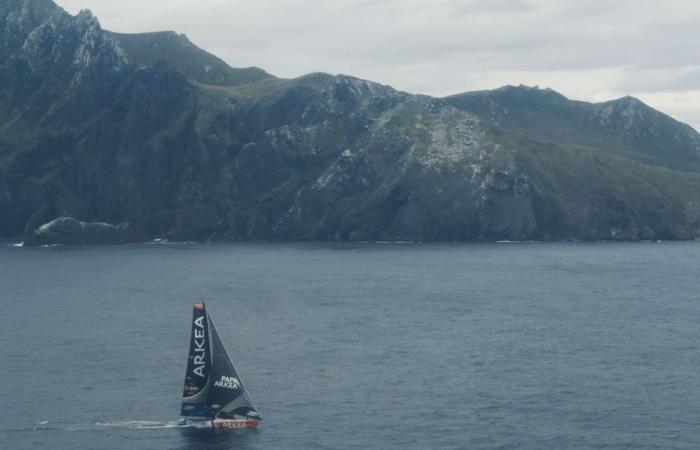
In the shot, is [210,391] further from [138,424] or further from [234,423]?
[138,424]

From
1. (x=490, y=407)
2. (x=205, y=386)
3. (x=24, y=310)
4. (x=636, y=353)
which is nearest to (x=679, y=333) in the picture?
(x=636, y=353)

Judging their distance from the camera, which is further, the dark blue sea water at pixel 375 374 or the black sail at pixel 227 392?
the black sail at pixel 227 392

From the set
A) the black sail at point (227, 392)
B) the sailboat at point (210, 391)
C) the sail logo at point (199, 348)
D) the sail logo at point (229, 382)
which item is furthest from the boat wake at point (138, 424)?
the sail logo at point (229, 382)

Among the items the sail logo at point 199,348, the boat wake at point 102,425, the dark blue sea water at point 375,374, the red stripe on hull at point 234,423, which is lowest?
the boat wake at point 102,425

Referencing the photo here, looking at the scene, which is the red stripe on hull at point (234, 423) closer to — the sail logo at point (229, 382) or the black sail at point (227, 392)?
the black sail at point (227, 392)

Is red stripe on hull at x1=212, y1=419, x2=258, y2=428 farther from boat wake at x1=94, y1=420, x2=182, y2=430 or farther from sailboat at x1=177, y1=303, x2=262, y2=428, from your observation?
boat wake at x1=94, y1=420, x2=182, y2=430

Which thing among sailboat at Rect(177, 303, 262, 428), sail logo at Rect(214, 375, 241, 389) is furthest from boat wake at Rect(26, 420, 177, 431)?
sail logo at Rect(214, 375, 241, 389)

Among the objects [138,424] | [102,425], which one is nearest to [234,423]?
[138,424]
